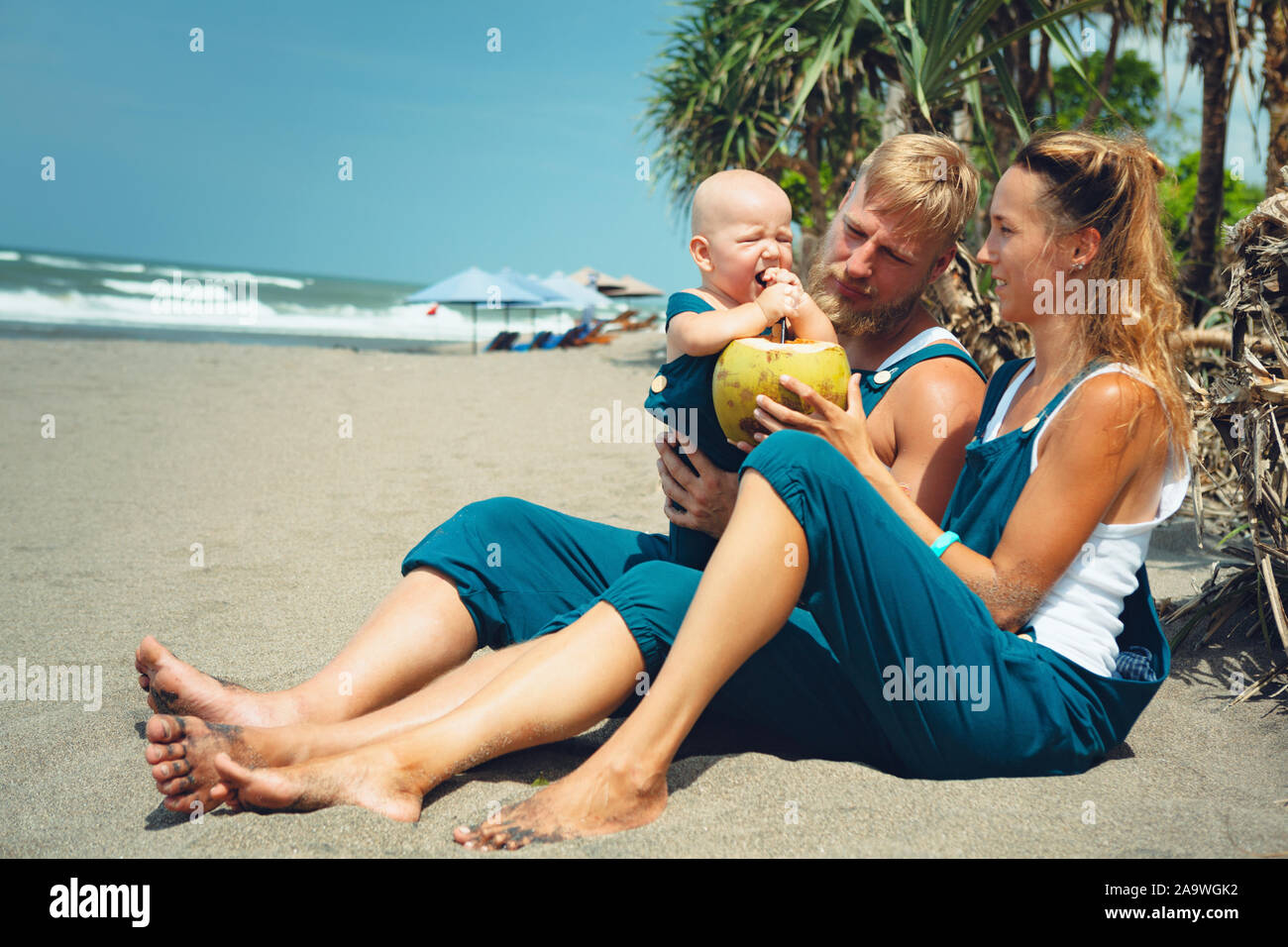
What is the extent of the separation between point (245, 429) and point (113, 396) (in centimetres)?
232

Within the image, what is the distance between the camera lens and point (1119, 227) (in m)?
2.15

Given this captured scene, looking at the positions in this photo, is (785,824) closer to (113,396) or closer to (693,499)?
(693,499)

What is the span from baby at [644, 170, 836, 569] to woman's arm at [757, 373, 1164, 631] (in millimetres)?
600

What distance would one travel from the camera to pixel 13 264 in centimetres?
4034

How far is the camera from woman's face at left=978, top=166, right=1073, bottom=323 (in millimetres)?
2189

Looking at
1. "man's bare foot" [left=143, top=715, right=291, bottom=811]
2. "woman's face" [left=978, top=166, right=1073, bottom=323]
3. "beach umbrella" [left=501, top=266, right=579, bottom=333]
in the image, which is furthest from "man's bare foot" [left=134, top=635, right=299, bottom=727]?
"beach umbrella" [left=501, top=266, right=579, bottom=333]

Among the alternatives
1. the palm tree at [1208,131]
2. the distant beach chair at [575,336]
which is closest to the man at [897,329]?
the palm tree at [1208,131]

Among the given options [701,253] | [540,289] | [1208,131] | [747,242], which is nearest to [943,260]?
[747,242]

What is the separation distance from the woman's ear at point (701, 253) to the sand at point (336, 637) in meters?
1.23

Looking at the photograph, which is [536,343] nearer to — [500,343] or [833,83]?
[500,343]

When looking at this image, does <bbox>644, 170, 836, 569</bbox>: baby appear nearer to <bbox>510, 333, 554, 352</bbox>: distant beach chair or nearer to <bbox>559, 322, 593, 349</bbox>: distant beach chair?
<bbox>510, 333, 554, 352</bbox>: distant beach chair

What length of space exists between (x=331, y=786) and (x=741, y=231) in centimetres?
165

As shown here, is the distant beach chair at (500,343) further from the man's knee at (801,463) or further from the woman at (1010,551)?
the man's knee at (801,463)
